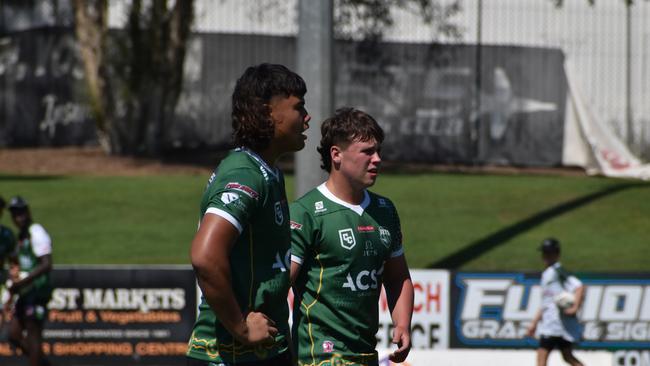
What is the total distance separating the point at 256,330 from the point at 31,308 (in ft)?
28.1

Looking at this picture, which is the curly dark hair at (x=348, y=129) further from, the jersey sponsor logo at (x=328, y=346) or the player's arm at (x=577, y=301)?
the player's arm at (x=577, y=301)

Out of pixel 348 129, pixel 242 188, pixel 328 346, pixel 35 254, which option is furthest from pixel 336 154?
pixel 35 254

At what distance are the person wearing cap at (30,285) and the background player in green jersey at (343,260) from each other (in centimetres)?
675

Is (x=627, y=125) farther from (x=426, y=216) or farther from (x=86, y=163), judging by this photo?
(x=86, y=163)

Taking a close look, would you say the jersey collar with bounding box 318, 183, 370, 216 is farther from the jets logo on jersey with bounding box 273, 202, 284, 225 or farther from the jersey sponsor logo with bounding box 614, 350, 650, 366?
the jersey sponsor logo with bounding box 614, 350, 650, 366

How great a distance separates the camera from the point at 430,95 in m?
26.0

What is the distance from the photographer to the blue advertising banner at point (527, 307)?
40.6 feet

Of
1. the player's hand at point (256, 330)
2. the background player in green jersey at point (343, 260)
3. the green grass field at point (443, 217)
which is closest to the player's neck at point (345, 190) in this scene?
the background player in green jersey at point (343, 260)

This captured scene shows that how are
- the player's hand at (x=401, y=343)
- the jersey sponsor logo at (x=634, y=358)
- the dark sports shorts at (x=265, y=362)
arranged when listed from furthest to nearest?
the jersey sponsor logo at (x=634, y=358) → the player's hand at (x=401, y=343) → the dark sports shorts at (x=265, y=362)

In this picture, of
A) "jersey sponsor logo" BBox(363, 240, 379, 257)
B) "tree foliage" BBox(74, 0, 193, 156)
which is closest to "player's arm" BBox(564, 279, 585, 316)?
"jersey sponsor logo" BBox(363, 240, 379, 257)

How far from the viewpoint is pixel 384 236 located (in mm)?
5488

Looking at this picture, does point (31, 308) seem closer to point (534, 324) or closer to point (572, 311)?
point (534, 324)

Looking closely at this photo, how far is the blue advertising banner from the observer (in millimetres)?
12367

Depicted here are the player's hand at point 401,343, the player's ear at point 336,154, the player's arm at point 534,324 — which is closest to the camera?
the player's hand at point 401,343
